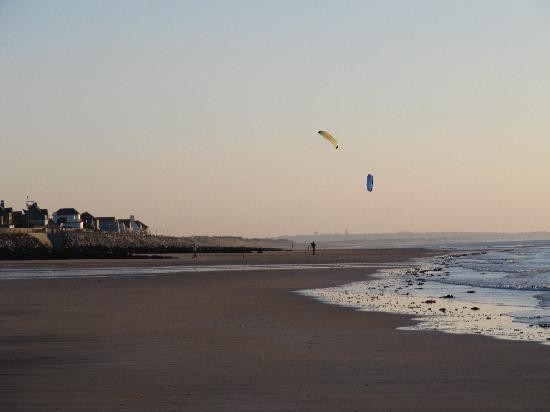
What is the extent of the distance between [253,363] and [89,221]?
175m

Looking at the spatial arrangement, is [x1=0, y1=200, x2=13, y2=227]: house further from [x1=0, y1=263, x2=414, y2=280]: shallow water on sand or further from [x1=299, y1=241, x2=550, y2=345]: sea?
[x1=299, y1=241, x2=550, y2=345]: sea

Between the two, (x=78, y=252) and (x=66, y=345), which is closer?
(x=66, y=345)

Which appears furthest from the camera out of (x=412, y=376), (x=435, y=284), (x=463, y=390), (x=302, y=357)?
(x=435, y=284)

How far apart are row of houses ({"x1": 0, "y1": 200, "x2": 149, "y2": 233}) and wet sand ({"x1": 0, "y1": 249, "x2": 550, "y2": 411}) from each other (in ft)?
381

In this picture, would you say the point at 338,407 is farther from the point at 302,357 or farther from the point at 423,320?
the point at 423,320

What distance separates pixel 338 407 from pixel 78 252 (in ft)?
273

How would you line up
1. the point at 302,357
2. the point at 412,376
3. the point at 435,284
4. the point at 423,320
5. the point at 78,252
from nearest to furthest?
the point at 412,376, the point at 302,357, the point at 423,320, the point at 435,284, the point at 78,252

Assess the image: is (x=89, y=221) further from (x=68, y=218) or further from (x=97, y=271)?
(x=97, y=271)

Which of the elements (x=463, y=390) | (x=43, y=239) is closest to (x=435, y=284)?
(x=463, y=390)

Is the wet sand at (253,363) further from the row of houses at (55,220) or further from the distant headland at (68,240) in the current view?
the row of houses at (55,220)

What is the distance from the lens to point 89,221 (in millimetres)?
184125

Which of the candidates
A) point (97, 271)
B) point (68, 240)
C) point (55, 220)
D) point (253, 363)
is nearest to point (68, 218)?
point (55, 220)

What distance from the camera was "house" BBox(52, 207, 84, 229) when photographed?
170m

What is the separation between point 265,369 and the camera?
13.1m
